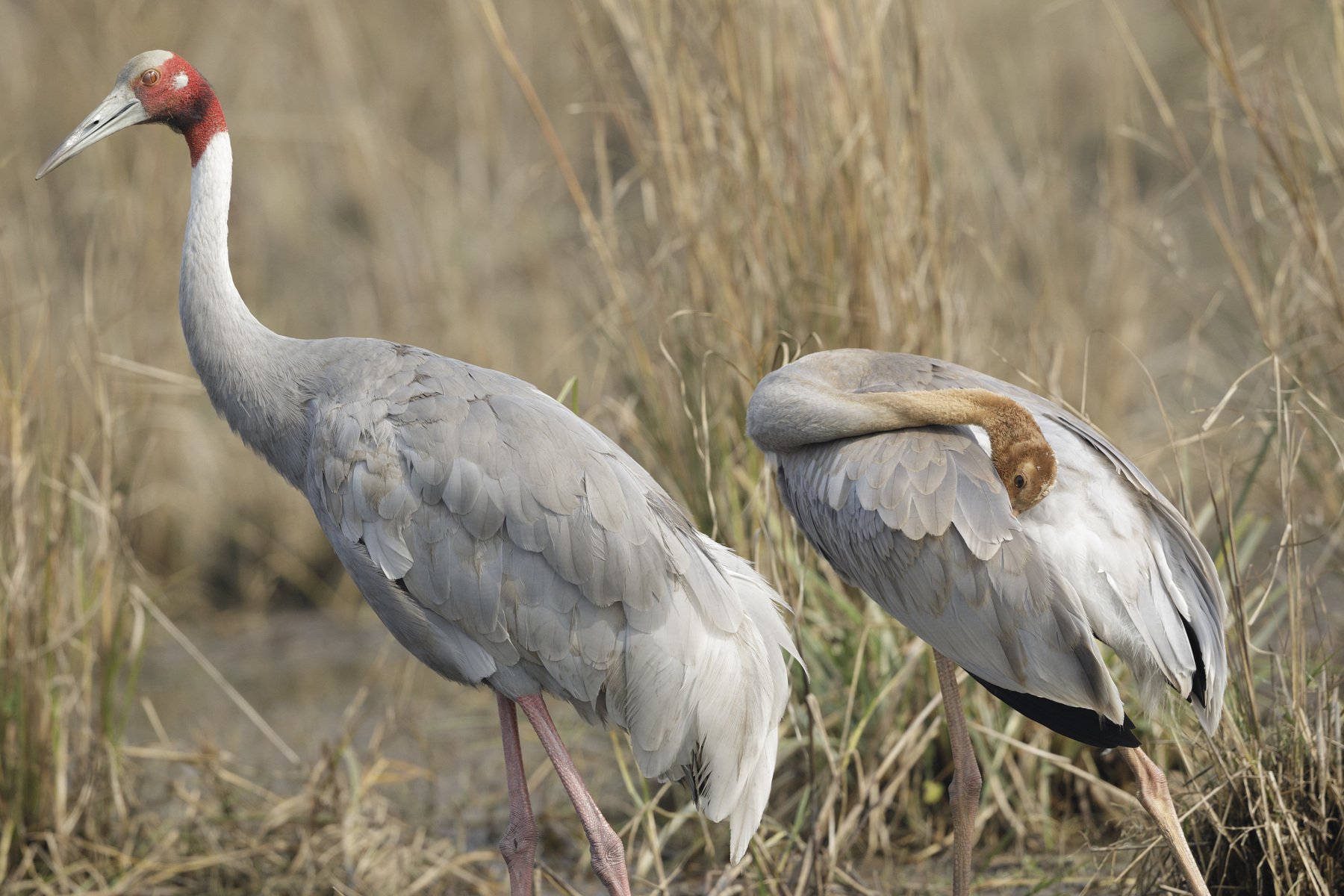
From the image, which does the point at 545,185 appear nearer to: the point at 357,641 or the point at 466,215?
the point at 466,215

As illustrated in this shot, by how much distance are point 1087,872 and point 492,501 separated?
2.00 m

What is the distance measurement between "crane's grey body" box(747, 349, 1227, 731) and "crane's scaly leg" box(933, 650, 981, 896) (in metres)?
0.21

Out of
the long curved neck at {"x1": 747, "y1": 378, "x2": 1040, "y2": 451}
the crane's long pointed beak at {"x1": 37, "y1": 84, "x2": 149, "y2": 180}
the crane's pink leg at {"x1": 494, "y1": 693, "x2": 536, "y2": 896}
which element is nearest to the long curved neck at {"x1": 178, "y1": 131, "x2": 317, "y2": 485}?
the crane's long pointed beak at {"x1": 37, "y1": 84, "x2": 149, "y2": 180}

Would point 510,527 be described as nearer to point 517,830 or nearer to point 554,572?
point 554,572

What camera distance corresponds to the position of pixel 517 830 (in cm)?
373

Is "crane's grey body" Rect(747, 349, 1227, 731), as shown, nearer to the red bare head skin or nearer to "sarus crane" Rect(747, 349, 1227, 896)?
"sarus crane" Rect(747, 349, 1227, 896)

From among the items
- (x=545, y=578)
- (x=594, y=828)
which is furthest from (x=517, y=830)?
(x=545, y=578)

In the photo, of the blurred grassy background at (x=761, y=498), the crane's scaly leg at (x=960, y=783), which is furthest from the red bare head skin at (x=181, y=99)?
the crane's scaly leg at (x=960, y=783)

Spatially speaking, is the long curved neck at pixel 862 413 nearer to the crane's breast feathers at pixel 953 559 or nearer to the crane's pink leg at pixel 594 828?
the crane's breast feathers at pixel 953 559

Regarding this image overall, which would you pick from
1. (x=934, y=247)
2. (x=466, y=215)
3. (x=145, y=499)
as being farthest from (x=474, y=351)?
(x=934, y=247)

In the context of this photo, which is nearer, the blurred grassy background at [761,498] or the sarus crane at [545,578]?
the sarus crane at [545,578]

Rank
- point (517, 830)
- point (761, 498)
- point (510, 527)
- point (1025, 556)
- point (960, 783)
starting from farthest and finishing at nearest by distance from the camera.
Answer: point (761, 498) → point (960, 783) → point (517, 830) → point (510, 527) → point (1025, 556)

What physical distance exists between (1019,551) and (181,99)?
2449 mm

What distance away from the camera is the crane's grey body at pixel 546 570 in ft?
11.5
